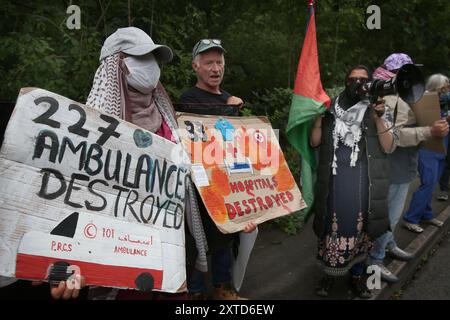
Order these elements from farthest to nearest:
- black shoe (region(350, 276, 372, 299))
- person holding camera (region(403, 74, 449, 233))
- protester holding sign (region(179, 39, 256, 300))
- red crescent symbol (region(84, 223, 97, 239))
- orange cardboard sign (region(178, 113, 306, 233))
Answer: person holding camera (region(403, 74, 449, 233)) < black shoe (region(350, 276, 372, 299)) < protester holding sign (region(179, 39, 256, 300)) < orange cardboard sign (region(178, 113, 306, 233)) < red crescent symbol (region(84, 223, 97, 239))

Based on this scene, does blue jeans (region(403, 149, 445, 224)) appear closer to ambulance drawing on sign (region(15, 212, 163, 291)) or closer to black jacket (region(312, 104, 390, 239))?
black jacket (region(312, 104, 390, 239))

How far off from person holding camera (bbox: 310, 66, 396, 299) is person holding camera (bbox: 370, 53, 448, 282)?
1.18ft

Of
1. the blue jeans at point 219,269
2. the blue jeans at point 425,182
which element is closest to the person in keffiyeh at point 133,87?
the blue jeans at point 219,269

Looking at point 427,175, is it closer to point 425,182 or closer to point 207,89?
point 425,182

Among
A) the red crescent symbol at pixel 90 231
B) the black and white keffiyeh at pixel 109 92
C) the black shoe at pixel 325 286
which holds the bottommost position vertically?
the black shoe at pixel 325 286

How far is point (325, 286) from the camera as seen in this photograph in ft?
10.7

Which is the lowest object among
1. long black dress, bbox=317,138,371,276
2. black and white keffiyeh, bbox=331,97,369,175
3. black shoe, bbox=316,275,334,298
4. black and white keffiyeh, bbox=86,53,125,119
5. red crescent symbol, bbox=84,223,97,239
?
black shoe, bbox=316,275,334,298

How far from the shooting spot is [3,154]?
1.46 m

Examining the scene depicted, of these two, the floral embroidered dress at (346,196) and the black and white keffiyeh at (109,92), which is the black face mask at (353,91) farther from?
the black and white keffiyeh at (109,92)

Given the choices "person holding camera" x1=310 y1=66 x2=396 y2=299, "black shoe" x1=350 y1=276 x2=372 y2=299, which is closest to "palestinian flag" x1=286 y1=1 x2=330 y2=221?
"person holding camera" x1=310 y1=66 x2=396 y2=299

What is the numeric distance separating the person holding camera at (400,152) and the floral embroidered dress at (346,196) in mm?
466

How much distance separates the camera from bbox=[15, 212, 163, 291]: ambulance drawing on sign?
4.93ft

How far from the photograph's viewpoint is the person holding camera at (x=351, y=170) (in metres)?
2.93

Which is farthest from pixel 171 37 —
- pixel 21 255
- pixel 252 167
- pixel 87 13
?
pixel 21 255
